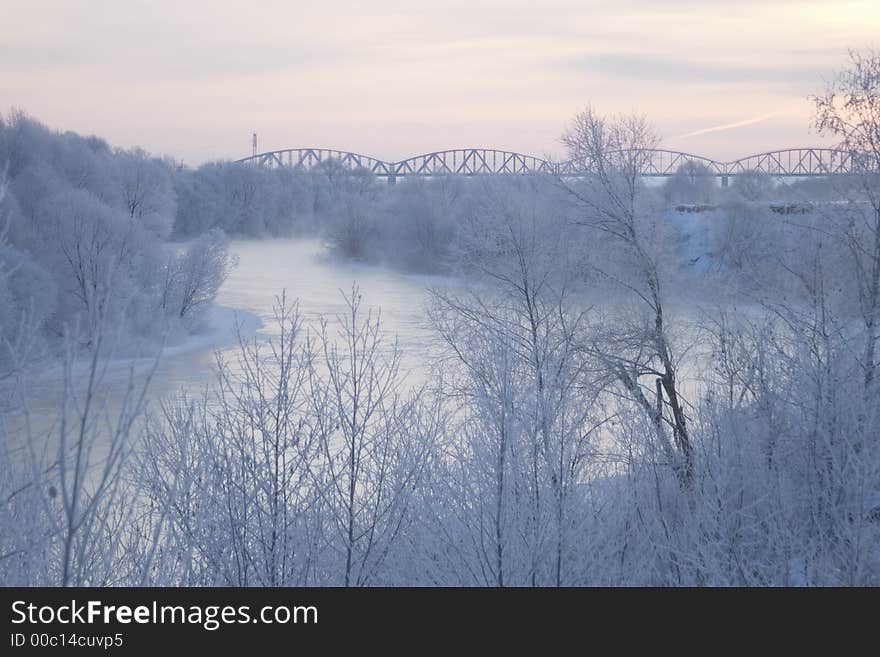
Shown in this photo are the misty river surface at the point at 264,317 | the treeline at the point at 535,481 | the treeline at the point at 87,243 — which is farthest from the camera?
the treeline at the point at 87,243

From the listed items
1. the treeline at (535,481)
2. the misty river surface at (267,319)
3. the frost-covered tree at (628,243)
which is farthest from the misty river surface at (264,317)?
the frost-covered tree at (628,243)

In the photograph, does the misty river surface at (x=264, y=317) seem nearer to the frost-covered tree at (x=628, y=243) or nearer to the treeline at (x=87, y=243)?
the treeline at (x=87, y=243)

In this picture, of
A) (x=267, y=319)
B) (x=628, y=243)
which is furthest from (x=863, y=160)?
(x=267, y=319)

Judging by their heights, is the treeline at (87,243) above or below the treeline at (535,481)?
above

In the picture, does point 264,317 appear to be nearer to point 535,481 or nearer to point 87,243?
point 87,243

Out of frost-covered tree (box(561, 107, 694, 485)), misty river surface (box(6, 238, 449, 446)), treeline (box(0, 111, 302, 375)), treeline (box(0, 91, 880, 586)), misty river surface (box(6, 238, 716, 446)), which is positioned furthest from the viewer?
treeline (box(0, 111, 302, 375))

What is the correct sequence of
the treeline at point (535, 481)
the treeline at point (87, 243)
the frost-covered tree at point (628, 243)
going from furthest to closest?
1. the treeline at point (87, 243)
2. the frost-covered tree at point (628, 243)
3. the treeline at point (535, 481)

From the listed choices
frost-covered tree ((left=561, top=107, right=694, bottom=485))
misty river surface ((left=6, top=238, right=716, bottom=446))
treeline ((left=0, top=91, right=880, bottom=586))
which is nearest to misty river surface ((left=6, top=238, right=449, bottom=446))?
misty river surface ((left=6, top=238, right=716, bottom=446))

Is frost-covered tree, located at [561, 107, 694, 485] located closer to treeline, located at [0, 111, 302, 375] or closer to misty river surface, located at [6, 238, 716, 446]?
misty river surface, located at [6, 238, 716, 446]

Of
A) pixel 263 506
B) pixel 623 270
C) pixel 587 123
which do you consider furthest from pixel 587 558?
pixel 587 123

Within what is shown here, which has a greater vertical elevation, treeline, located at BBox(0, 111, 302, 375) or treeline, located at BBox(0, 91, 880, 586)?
treeline, located at BBox(0, 111, 302, 375)

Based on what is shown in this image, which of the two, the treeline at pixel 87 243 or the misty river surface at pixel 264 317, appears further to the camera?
the treeline at pixel 87 243
